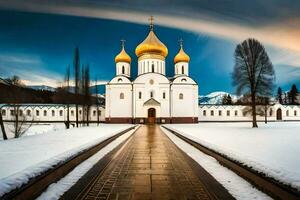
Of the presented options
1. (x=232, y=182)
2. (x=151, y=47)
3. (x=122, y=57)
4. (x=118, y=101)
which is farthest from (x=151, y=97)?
(x=232, y=182)

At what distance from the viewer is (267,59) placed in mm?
36438

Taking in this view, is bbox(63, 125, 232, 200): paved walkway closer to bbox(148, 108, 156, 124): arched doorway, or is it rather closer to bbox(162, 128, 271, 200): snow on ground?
bbox(162, 128, 271, 200): snow on ground

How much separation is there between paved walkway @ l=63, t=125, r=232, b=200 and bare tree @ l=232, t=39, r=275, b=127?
91.3ft

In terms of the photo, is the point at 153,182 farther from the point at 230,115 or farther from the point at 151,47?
the point at 230,115

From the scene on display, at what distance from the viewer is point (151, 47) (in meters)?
57.6

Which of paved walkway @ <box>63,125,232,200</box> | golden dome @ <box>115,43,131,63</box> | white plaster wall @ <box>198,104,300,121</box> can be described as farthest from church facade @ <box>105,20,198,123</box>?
paved walkway @ <box>63,125,232,200</box>

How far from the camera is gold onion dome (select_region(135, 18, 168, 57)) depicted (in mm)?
57688

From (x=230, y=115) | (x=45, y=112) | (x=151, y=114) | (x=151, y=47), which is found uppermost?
(x=151, y=47)

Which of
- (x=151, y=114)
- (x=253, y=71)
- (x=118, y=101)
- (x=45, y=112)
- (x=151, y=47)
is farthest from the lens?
(x=45, y=112)

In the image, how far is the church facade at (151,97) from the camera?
53.5 meters

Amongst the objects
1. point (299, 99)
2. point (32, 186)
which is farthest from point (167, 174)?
point (299, 99)

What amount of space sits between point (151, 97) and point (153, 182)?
47.1 meters

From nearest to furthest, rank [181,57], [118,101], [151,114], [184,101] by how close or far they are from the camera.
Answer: [151,114] < [118,101] < [184,101] < [181,57]

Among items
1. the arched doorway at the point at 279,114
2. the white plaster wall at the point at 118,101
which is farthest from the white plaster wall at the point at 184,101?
the arched doorway at the point at 279,114
